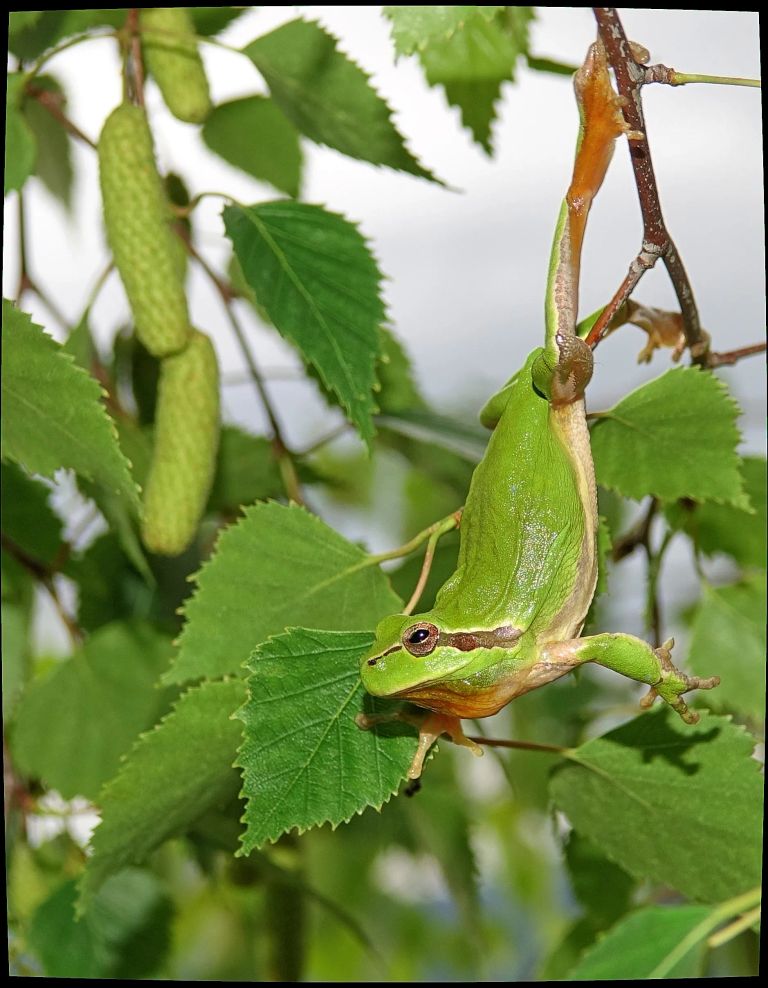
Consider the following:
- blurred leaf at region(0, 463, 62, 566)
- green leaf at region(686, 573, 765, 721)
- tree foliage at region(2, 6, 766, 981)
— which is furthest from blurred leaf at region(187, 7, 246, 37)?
green leaf at region(686, 573, 765, 721)

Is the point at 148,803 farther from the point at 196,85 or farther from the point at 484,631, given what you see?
the point at 196,85

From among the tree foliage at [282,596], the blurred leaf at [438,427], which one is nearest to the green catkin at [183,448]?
the tree foliage at [282,596]

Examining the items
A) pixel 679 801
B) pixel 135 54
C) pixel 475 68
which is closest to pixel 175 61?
pixel 135 54

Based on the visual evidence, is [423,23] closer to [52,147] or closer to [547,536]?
[547,536]

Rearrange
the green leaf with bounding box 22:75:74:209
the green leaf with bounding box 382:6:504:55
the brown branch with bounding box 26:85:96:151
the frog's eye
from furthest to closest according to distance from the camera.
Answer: the green leaf with bounding box 22:75:74:209 → the brown branch with bounding box 26:85:96:151 → the green leaf with bounding box 382:6:504:55 → the frog's eye

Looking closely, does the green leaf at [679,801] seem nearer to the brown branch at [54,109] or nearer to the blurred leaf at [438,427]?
the blurred leaf at [438,427]

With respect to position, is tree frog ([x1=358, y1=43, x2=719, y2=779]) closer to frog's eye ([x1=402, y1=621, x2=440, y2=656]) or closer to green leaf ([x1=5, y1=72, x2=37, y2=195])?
frog's eye ([x1=402, y1=621, x2=440, y2=656])
